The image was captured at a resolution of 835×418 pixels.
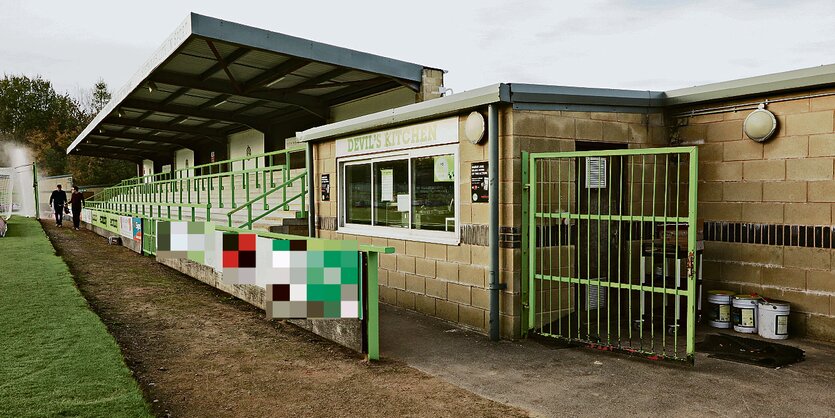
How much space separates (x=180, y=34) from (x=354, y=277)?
7.40 metres

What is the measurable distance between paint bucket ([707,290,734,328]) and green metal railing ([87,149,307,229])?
689 centimetres

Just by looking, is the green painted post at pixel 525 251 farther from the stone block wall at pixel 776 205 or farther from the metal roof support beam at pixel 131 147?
the metal roof support beam at pixel 131 147

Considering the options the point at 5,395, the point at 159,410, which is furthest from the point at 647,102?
the point at 5,395

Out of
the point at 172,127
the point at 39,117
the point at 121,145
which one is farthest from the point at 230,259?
the point at 39,117

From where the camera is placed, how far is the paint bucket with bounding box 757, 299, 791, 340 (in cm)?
640

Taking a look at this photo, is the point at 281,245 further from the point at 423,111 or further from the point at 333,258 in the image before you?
the point at 423,111

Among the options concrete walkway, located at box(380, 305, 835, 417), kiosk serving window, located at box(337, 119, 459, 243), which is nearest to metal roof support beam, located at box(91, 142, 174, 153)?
kiosk serving window, located at box(337, 119, 459, 243)

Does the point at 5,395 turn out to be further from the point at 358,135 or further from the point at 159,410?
the point at 358,135

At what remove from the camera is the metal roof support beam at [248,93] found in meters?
13.8

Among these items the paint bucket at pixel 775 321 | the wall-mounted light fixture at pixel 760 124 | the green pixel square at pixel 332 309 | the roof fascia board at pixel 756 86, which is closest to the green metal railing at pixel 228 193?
the green pixel square at pixel 332 309

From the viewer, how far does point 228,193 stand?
60.7ft

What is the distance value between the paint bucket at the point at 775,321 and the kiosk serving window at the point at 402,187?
134 inches

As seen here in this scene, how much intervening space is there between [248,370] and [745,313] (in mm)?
5265

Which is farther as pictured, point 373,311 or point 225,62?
point 225,62
